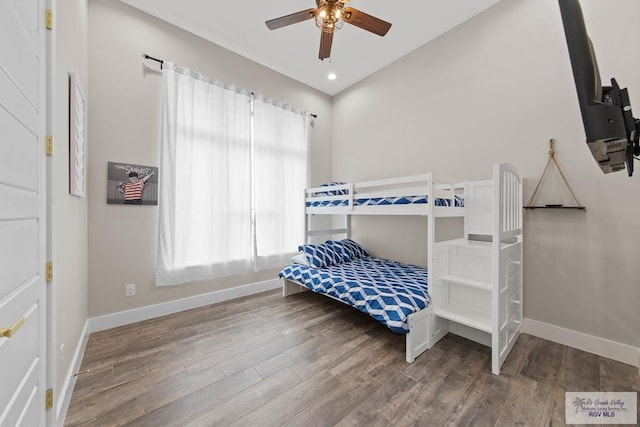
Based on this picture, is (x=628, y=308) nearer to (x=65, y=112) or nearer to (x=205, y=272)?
(x=205, y=272)

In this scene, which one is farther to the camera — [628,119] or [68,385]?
[68,385]

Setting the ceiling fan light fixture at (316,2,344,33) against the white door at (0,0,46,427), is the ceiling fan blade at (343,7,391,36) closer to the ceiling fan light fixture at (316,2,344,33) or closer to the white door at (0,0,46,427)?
the ceiling fan light fixture at (316,2,344,33)

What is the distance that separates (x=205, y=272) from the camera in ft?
9.20

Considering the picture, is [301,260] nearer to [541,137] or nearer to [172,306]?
[172,306]

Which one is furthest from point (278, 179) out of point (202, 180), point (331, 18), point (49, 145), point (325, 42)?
point (49, 145)

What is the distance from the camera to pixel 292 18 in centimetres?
200

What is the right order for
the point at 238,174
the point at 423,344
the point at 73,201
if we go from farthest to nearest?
the point at 238,174
the point at 423,344
the point at 73,201

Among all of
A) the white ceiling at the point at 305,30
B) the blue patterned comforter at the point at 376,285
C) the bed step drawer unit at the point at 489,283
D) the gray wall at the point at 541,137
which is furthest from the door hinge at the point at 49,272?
the gray wall at the point at 541,137

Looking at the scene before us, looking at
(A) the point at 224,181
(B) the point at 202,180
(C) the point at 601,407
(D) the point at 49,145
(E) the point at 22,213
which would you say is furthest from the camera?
(A) the point at 224,181

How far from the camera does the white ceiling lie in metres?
2.42

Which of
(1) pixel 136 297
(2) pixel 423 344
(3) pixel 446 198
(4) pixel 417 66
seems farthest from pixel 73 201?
(4) pixel 417 66

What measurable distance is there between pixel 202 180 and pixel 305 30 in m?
2.04

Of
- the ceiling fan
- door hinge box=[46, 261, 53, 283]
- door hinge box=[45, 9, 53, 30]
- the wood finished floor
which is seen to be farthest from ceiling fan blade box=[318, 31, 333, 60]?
the wood finished floor

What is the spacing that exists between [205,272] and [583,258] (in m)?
3.55
